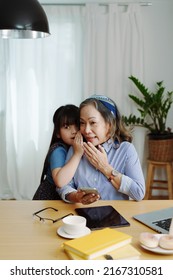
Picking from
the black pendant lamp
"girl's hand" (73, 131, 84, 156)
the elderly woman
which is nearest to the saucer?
the elderly woman

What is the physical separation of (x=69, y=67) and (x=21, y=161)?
1136 millimetres

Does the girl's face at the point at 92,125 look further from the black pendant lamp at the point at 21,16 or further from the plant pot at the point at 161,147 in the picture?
the plant pot at the point at 161,147

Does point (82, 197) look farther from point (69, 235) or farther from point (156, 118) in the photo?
point (156, 118)

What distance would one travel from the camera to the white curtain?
342 centimetres

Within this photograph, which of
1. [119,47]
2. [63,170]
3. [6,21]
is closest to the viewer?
[6,21]

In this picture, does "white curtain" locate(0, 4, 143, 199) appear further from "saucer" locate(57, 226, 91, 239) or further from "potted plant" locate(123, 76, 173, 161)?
"saucer" locate(57, 226, 91, 239)

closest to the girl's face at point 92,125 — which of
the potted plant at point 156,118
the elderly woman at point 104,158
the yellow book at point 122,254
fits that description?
the elderly woman at point 104,158

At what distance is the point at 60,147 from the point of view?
1.80m

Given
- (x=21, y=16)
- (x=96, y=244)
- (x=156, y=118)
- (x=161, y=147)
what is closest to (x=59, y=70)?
(x=156, y=118)

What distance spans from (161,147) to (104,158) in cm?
172

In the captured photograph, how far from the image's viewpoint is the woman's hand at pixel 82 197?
1.45 meters
